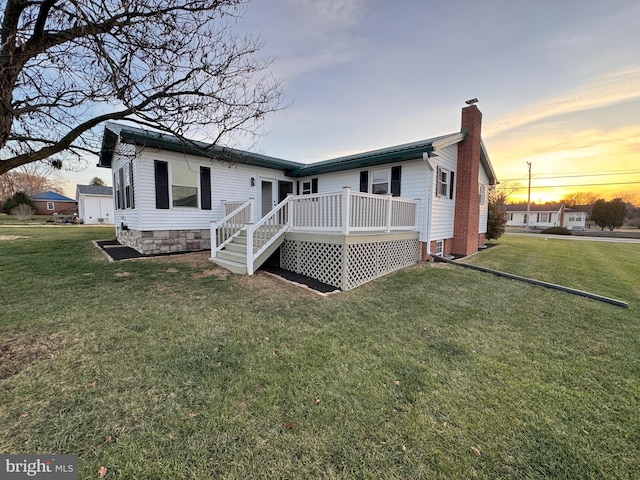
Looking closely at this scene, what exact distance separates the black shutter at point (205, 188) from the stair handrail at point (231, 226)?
1.89m

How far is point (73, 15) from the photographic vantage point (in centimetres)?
290

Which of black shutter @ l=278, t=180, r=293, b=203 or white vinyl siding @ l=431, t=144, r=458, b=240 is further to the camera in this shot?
black shutter @ l=278, t=180, r=293, b=203

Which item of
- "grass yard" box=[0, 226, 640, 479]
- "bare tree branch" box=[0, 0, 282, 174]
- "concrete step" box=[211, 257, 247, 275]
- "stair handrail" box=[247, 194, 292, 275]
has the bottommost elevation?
"grass yard" box=[0, 226, 640, 479]

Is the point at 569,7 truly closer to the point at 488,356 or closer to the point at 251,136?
the point at 251,136

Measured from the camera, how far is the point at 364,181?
10.4 meters

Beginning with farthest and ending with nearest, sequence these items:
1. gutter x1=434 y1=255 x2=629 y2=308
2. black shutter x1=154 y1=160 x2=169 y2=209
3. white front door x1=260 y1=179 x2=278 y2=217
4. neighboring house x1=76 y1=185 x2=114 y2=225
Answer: neighboring house x1=76 y1=185 x2=114 y2=225, white front door x1=260 y1=179 x2=278 y2=217, black shutter x1=154 y1=160 x2=169 y2=209, gutter x1=434 y1=255 x2=629 y2=308

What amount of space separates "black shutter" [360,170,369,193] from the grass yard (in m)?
5.70

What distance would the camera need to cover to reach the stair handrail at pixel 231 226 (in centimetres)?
829

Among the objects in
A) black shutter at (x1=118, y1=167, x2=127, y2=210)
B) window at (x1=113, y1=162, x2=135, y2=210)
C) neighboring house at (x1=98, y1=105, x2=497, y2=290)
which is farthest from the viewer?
black shutter at (x1=118, y1=167, x2=127, y2=210)

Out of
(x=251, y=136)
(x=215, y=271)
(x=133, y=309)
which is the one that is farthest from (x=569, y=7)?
(x=133, y=309)

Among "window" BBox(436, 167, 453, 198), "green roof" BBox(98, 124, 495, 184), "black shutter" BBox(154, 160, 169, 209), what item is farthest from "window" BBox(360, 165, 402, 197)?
"black shutter" BBox(154, 160, 169, 209)

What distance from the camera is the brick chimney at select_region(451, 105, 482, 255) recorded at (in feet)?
33.8

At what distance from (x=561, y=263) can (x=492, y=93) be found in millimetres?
7162

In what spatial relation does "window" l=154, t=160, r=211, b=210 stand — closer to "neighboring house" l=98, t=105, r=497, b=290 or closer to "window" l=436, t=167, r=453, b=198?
"neighboring house" l=98, t=105, r=497, b=290
